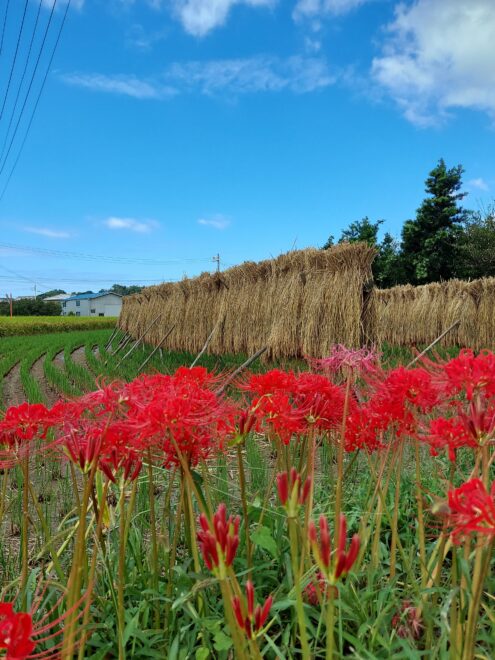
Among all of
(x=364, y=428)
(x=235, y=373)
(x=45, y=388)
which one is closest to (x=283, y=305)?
(x=45, y=388)

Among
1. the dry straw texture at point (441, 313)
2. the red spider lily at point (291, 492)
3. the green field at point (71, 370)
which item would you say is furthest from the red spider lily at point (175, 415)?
the dry straw texture at point (441, 313)

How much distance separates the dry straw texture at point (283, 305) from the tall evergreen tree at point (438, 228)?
2370cm

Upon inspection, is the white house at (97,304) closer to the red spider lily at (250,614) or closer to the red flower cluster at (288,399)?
the red flower cluster at (288,399)

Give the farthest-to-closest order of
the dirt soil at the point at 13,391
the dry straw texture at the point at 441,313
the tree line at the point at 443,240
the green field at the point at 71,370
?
the tree line at the point at 443,240 < the dry straw texture at the point at 441,313 < the dirt soil at the point at 13,391 < the green field at the point at 71,370

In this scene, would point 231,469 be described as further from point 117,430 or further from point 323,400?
point 117,430

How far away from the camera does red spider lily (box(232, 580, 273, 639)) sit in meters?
0.91

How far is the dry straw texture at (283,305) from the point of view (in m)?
9.05

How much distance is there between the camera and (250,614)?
3.04ft

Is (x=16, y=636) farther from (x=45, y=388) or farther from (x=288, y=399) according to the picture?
(x=45, y=388)

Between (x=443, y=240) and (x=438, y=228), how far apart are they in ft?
4.16

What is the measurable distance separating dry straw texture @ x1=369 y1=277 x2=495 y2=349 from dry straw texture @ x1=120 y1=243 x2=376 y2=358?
4.00 m

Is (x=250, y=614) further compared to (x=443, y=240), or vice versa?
(x=443, y=240)

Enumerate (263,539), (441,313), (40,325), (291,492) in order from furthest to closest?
1. (40,325)
2. (441,313)
3. (263,539)
4. (291,492)

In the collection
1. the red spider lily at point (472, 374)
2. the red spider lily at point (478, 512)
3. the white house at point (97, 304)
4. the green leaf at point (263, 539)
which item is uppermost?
the white house at point (97, 304)
